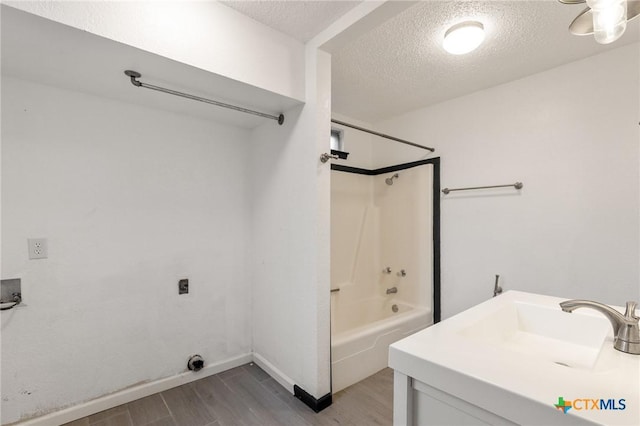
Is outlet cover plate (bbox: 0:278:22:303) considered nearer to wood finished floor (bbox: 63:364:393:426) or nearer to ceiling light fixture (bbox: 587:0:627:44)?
wood finished floor (bbox: 63:364:393:426)

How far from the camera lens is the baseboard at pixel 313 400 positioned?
1.81 meters

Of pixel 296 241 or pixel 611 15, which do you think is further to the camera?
pixel 296 241

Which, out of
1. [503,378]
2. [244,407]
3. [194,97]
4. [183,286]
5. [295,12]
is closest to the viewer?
[503,378]

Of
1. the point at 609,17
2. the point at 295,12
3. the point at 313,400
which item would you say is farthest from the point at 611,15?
the point at 313,400

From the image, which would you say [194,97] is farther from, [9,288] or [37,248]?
[9,288]

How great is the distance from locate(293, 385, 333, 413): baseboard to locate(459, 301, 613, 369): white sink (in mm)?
1171

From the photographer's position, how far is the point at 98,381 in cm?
181

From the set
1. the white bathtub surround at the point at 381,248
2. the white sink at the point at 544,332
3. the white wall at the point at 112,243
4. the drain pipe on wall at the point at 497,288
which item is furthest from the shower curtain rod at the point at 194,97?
the drain pipe on wall at the point at 497,288

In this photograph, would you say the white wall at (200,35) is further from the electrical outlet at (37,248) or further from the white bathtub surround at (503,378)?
the white bathtub surround at (503,378)

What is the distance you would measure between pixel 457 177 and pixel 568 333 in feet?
5.72

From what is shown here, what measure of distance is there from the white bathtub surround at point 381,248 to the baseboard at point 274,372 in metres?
0.76

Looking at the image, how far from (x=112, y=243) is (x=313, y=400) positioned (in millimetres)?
1682

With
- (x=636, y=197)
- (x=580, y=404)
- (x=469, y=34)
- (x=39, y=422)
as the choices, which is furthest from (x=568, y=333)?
(x=39, y=422)

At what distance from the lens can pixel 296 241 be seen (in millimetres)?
→ 2000
